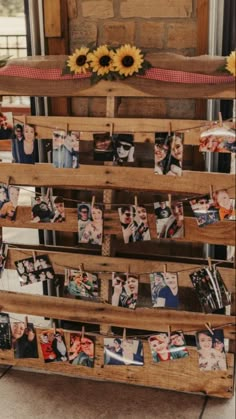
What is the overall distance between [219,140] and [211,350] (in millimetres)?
943

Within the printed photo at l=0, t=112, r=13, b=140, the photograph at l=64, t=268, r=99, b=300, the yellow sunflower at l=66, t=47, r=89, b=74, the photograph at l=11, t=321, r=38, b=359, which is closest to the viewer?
the yellow sunflower at l=66, t=47, r=89, b=74

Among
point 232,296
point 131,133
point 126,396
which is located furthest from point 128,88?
point 126,396

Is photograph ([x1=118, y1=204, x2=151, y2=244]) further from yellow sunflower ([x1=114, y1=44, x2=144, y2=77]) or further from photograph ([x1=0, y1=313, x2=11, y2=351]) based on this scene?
photograph ([x1=0, y1=313, x2=11, y2=351])

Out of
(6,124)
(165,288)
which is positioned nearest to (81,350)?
(165,288)

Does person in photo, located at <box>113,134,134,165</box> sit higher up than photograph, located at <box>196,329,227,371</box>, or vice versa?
person in photo, located at <box>113,134,134,165</box>

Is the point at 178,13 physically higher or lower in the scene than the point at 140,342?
higher

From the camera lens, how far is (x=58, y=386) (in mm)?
2818

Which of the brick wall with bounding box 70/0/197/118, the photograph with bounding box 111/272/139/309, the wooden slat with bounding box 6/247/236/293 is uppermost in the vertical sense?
the brick wall with bounding box 70/0/197/118

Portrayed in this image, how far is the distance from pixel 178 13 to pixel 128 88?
0.44m

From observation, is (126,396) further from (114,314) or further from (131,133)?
(131,133)

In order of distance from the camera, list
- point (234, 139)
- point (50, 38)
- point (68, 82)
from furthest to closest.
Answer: point (50, 38), point (68, 82), point (234, 139)

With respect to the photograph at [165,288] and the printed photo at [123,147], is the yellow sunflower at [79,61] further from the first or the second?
the photograph at [165,288]

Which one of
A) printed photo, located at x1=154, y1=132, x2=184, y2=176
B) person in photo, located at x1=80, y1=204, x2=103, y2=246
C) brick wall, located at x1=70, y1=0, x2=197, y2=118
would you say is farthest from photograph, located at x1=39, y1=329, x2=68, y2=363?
brick wall, located at x1=70, y1=0, x2=197, y2=118

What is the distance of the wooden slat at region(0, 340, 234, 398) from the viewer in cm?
268
